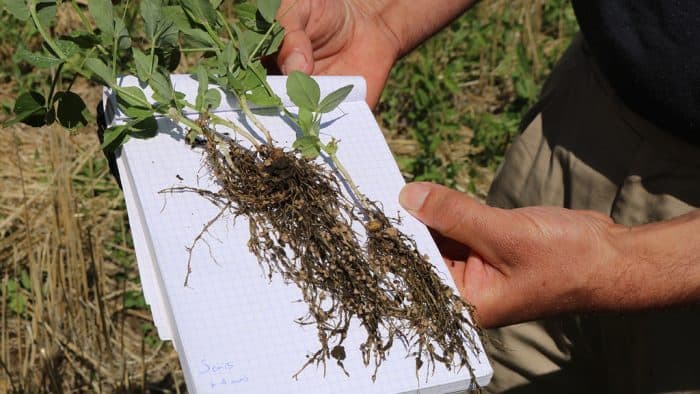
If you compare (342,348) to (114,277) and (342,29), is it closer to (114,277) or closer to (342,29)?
(342,29)

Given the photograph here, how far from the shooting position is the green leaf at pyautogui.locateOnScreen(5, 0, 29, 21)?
1232mm

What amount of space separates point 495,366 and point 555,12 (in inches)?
87.8

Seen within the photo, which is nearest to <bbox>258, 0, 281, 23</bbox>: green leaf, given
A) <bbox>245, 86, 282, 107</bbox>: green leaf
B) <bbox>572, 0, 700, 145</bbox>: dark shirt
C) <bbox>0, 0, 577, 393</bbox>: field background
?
<bbox>245, 86, 282, 107</bbox>: green leaf

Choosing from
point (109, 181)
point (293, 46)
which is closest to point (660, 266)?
point (293, 46)

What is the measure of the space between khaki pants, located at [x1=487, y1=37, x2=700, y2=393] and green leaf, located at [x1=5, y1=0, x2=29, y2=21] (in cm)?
90

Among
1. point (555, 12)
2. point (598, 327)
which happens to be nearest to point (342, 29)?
point (598, 327)

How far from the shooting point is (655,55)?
130 cm

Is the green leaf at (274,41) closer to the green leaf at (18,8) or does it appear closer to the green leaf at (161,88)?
the green leaf at (161,88)

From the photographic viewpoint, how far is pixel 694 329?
4.70ft

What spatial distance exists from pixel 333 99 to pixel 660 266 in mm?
590

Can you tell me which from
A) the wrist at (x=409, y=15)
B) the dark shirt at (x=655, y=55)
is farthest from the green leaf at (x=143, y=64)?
the dark shirt at (x=655, y=55)

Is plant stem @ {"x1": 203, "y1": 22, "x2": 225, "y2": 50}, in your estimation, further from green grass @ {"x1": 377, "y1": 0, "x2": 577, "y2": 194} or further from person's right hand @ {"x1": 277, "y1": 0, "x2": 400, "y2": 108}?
green grass @ {"x1": 377, "y1": 0, "x2": 577, "y2": 194}

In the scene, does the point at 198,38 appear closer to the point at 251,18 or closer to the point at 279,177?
the point at 251,18

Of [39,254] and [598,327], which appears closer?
[598,327]
